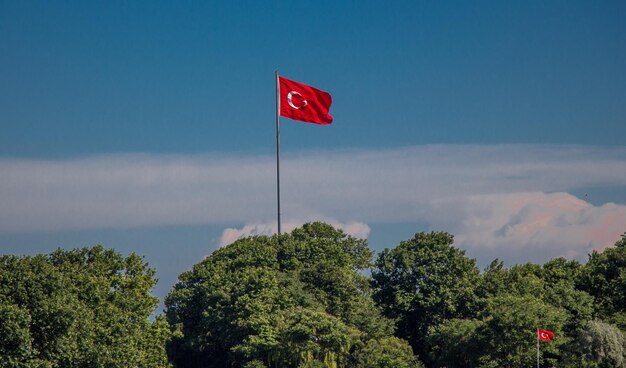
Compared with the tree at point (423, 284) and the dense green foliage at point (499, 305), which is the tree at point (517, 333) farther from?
the tree at point (423, 284)

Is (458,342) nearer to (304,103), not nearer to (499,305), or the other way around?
(499,305)

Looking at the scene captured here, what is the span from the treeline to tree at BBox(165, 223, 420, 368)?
0.33 ft

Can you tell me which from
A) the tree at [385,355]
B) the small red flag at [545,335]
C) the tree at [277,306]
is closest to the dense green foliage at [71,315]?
the tree at [277,306]

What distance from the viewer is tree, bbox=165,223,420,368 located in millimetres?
59188

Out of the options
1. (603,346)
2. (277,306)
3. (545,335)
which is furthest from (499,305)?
(277,306)

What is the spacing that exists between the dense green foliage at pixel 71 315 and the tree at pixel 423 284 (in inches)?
861

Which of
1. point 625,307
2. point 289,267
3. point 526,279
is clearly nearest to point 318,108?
point 289,267

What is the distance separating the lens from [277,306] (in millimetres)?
63969

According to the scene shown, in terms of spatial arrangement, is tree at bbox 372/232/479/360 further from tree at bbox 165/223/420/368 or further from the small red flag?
the small red flag

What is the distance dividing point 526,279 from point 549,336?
12987mm

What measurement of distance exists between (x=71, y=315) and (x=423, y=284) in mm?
30402

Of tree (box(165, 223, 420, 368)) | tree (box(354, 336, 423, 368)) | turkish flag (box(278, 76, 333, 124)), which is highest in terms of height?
turkish flag (box(278, 76, 333, 124))

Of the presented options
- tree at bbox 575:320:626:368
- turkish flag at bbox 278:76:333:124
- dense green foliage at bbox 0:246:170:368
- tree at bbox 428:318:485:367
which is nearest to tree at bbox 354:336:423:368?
tree at bbox 428:318:485:367

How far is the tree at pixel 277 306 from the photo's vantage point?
59188 mm
